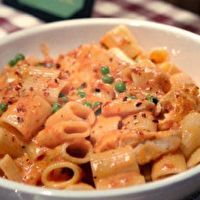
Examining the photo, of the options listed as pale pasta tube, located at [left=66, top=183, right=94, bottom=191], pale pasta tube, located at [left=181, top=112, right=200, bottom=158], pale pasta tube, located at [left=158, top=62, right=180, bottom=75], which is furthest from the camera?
pale pasta tube, located at [left=158, top=62, right=180, bottom=75]

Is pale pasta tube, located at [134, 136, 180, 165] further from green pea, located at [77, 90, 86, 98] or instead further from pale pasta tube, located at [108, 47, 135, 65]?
pale pasta tube, located at [108, 47, 135, 65]

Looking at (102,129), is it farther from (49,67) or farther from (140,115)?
(49,67)

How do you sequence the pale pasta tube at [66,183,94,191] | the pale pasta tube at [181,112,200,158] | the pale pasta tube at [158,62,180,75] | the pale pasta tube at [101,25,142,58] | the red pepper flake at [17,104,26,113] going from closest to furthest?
the pale pasta tube at [66,183,94,191] → the pale pasta tube at [181,112,200,158] → the red pepper flake at [17,104,26,113] → the pale pasta tube at [158,62,180,75] → the pale pasta tube at [101,25,142,58]

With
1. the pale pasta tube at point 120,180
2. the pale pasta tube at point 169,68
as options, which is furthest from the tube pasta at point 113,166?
the pale pasta tube at point 169,68

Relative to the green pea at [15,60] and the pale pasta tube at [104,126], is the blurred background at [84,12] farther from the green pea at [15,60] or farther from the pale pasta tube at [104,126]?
the pale pasta tube at [104,126]

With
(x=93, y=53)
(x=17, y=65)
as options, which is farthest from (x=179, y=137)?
(x=17, y=65)

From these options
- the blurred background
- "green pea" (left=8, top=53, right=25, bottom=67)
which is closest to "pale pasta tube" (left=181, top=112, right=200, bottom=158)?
"green pea" (left=8, top=53, right=25, bottom=67)
